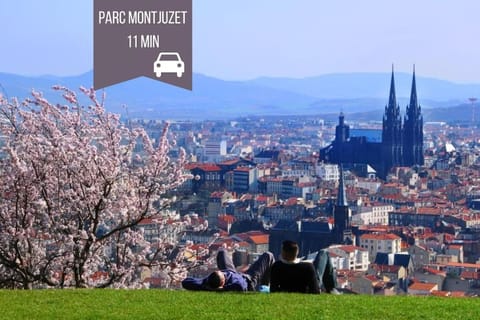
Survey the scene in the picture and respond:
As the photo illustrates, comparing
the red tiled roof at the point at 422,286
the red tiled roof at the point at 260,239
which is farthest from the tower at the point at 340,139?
the red tiled roof at the point at 422,286

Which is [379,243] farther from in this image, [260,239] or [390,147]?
[390,147]

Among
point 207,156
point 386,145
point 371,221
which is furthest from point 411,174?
point 207,156

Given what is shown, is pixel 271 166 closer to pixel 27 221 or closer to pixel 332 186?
pixel 332 186

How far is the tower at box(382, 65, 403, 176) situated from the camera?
208ft

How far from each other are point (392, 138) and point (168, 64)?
51.7 m

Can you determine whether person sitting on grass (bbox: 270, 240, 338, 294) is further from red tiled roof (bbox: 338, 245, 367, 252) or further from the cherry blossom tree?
red tiled roof (bbox: 338, 245, 367, 252)

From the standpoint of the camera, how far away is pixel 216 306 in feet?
16.3

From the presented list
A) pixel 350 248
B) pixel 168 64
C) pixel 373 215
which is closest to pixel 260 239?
pixel 350 248

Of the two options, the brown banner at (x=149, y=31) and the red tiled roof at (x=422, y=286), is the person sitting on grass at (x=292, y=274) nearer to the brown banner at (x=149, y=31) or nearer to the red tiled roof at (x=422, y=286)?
the brown banner at (x=149, y=31)

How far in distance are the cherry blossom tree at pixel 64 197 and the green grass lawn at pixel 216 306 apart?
1.35 metres

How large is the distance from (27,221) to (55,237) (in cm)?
20

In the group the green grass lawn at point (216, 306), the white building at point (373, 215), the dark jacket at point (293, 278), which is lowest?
the white building at point (373, 215)

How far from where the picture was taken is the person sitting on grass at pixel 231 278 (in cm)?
548

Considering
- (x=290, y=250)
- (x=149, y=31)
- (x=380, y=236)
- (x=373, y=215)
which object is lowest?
(x=373, y=215)
